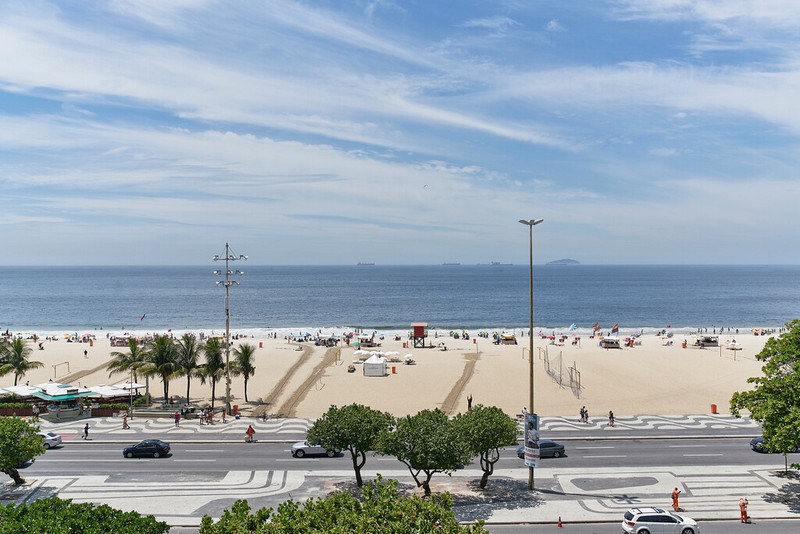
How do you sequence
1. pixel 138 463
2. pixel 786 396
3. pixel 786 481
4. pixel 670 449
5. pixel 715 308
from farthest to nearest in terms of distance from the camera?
pixel 715 308
pixel 670 449
pixel 138 463
pixel 786 481
pixel 786 396

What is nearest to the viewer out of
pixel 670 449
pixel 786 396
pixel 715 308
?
pixel 786 396

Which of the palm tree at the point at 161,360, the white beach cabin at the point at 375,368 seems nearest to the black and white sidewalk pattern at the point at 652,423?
the white beach cabin at the point at 375,368

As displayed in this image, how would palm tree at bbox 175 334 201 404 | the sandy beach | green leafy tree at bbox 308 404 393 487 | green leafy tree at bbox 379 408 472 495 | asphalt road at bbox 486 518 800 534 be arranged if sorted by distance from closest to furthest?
asphalt road at bbox 486 518 800 534 < green leafy tree at bbox 379 408 472 495 < green leafy tree at bbox 308 404 393 487 < palm tree at bbox 175 334 201 404 < the sandy beach

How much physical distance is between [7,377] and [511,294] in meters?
158

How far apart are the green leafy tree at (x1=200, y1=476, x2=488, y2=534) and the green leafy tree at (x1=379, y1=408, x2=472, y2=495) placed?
10.7 m

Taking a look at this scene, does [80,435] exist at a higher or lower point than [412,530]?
lower

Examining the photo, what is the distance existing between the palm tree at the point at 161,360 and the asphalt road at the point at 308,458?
8093mm

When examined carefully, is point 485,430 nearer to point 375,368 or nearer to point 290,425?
point 290,425

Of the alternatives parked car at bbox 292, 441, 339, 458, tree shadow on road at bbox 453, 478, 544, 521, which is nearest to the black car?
parked car at bbox 292, 441, 339, 458

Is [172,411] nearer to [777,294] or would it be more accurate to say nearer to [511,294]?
[511,294]

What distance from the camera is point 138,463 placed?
33.0 m

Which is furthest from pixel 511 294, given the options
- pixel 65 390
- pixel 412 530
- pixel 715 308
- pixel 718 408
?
pixel 412 530

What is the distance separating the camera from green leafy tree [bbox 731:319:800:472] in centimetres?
2455

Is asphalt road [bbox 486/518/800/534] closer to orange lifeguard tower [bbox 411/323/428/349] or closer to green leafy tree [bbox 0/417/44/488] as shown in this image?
green leafy tree [bbox 0/417/44/488]
